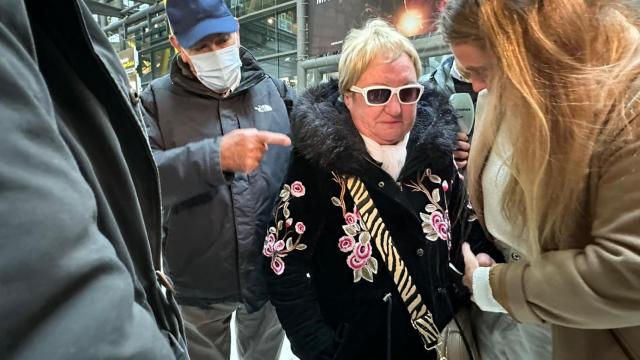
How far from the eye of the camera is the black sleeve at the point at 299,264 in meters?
1.36

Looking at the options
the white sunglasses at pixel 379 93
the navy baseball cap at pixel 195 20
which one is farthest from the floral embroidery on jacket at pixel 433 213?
the navy baseball cap at pixel 195 20

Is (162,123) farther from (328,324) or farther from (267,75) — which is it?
(328,324)

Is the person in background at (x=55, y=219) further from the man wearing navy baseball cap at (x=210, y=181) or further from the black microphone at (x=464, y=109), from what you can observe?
the black microphone at (x=464, y=109)

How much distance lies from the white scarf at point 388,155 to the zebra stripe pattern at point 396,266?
0.38ft

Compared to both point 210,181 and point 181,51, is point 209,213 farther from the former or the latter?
point 181,51

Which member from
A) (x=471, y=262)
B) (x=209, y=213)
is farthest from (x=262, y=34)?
(x=471, y=262)

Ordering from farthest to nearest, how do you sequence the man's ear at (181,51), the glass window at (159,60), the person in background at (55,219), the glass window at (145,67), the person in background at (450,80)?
the glass window at (145,67) → the glass window at (159,60) → the person in background at (450,80) → the man's ear at (181,51) → the person in background at (55,219)

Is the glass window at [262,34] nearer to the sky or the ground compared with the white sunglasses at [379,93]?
nearer to the ground

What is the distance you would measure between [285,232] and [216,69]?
760 millimetres

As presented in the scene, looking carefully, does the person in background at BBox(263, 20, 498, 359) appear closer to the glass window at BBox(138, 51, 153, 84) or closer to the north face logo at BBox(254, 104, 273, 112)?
the north face logo at BBox(254, 104, 273, 112)

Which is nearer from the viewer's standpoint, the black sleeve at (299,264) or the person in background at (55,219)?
the person in background at (55,219)

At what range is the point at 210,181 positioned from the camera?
5.06 ft

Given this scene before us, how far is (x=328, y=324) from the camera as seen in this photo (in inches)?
55.1

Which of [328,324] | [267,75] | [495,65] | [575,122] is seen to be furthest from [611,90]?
[267,75]
